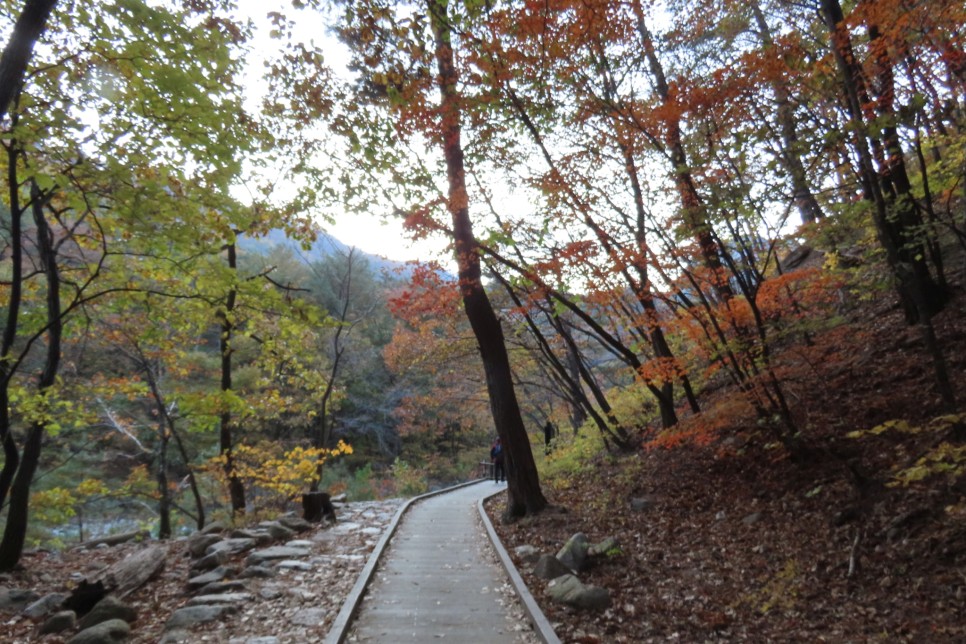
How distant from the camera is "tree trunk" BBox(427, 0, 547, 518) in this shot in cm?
Answer: 1062

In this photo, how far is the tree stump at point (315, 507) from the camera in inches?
451

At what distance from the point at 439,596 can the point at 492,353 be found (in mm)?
5272

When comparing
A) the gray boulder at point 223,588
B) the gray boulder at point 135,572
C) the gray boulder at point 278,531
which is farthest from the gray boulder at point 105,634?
the gray boulder at point 278,531

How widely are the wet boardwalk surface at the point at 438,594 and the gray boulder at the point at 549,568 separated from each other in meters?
0.44

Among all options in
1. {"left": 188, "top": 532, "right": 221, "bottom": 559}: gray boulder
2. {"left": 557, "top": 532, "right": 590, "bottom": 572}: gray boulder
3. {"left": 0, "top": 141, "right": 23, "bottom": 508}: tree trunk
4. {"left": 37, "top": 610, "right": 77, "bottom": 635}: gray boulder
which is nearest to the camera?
{"left": 37, "top": 610, "right": 77, "bottom": 635}: gray boulder

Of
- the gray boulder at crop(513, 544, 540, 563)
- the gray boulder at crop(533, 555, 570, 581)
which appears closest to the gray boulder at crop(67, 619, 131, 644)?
the gray boulder at crop(533, 555, 570, 581)

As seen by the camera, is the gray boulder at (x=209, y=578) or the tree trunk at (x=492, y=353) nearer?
the gray boulder at (x=209, y=578)

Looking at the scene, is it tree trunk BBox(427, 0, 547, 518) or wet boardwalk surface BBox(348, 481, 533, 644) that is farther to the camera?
tree trunk BBox(427, 0, 547, 518)

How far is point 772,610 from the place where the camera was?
5395 millimetres

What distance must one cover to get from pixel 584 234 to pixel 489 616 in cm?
737

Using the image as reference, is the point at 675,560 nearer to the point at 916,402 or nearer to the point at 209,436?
the point at 916,402

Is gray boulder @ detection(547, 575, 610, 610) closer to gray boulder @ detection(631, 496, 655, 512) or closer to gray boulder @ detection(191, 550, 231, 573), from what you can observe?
gray boulder @ detection(631, 496, 655, 512)

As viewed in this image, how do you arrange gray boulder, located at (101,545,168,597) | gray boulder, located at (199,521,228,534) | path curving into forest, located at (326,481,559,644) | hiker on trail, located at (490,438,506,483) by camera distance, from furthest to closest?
hiker on trail, located at (490,438,506,483) < gray boulder, located at (199,521,228,534) < gray boulder, located at (101,545,168,597) < path curving into forest, located at (326,481,559,644)

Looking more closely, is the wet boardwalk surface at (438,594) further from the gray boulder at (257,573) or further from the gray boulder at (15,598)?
the gray boulder at (15,598)
